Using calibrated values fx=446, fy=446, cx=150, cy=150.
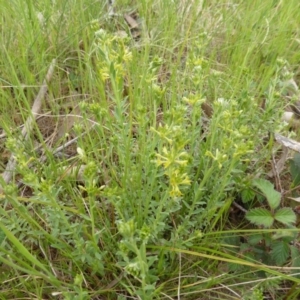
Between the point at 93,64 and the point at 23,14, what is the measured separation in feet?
1.14

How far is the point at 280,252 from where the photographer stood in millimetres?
1241

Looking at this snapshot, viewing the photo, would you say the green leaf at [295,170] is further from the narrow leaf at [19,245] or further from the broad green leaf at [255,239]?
the narrow leaf at [19,245]

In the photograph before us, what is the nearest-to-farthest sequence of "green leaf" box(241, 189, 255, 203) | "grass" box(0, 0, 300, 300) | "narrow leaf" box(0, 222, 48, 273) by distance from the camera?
"narrow leaf" box(0, 222, 48, 273) → "grass" box(0, 0, 300, 300) → "green leaf" box(241, 189, 255, 203)

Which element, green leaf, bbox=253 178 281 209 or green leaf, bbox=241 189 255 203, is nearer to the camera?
green leaf, bbox=253 178 281 209

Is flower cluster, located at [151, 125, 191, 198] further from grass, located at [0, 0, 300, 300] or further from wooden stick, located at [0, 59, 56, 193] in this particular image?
wooden stick, located at [0, 59, 56, 193]

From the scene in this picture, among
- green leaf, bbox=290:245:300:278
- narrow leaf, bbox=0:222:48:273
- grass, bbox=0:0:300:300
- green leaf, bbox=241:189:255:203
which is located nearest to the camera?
narrow leaf, bbox=0:222:48:273

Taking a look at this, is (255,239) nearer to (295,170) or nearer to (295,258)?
(295,258)

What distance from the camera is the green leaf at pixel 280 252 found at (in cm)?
123

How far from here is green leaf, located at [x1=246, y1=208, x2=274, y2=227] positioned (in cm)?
124

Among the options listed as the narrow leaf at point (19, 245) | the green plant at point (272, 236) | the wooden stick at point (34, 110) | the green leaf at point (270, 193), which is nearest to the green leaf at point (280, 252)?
the green plant at point (272, 236)

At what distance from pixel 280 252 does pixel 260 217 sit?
109 millimetres

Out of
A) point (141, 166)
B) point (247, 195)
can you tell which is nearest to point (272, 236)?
point (247, 195)

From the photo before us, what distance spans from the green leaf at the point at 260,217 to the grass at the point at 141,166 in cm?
3

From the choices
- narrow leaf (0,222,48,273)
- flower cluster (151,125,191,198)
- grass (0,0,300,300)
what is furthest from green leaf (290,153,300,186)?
narrow leaf (0,222,48,273)
